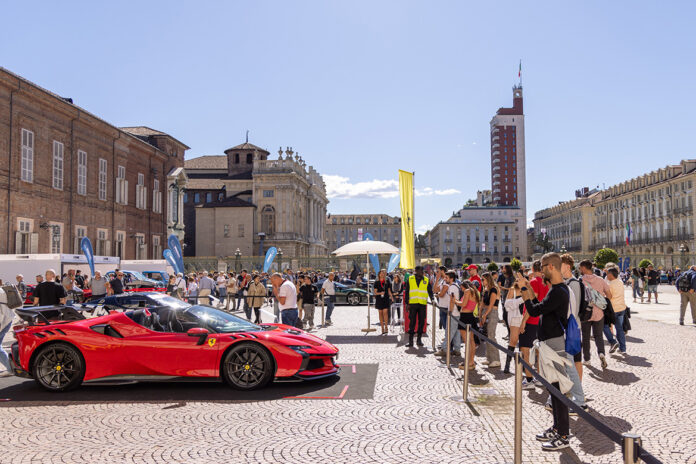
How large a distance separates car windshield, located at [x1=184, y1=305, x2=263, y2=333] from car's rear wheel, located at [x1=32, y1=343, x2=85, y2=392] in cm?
172

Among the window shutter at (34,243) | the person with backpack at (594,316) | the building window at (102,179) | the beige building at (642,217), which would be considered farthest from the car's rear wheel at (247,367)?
the beige building at (642,217)

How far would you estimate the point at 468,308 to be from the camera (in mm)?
10484

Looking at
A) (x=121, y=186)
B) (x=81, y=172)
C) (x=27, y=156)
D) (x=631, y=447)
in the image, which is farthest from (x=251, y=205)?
(x=631, y=447)

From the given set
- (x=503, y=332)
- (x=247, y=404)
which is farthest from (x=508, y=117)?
(x=247, y=404)

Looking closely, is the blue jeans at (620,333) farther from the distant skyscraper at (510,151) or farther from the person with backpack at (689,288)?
the distant skyscraper at (510,151)

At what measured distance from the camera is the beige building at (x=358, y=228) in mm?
159875

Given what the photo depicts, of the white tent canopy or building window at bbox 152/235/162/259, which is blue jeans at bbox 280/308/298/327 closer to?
the white tent canopy

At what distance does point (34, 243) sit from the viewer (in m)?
→ 29.9

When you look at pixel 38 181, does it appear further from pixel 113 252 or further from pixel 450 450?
pixel 450 450

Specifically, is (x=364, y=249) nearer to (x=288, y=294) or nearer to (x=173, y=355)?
(x=288, y=294)

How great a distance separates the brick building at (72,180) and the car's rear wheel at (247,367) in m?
24.1

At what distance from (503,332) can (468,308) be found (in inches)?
224

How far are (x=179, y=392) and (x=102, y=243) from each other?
32.7 m

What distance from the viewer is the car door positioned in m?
8.36
